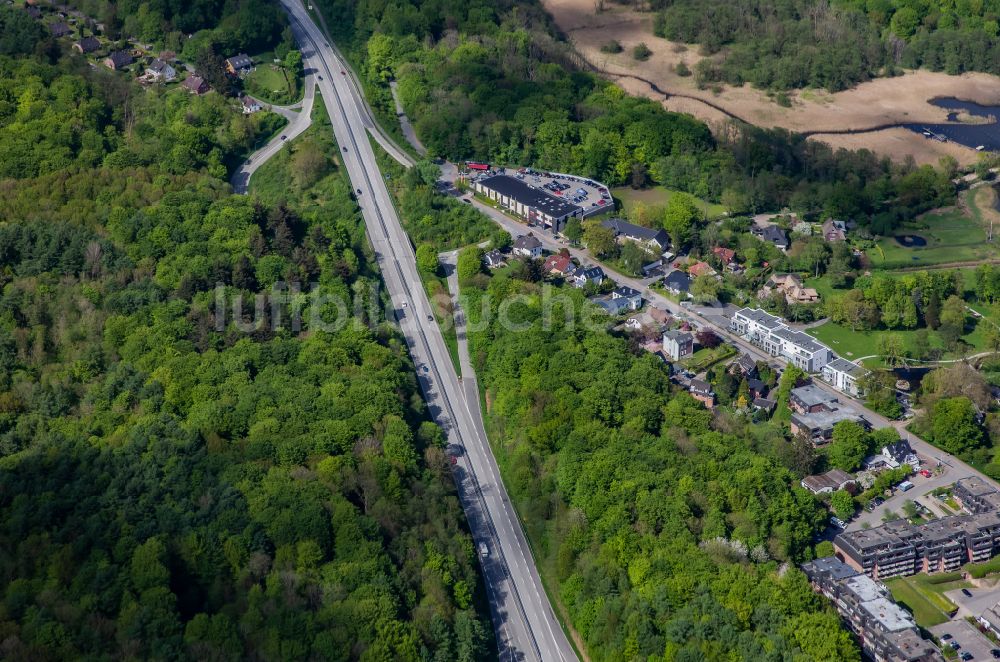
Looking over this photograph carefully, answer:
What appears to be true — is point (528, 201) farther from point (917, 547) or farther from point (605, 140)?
point (917, 547)

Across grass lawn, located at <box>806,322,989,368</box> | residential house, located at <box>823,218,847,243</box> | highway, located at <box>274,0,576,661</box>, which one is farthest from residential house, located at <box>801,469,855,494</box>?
residential house, located at <box>823,218,847,243</box>

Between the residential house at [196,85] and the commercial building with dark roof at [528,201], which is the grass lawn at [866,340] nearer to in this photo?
the commercial building with dark roof at [528,201]

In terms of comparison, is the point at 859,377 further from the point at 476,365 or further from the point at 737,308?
the point at 476,365

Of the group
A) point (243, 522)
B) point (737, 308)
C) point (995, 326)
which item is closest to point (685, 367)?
point (737, 308)

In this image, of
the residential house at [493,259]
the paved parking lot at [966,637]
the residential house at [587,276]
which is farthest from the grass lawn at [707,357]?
the paved parking lot at [966,637]

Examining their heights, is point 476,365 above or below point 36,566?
below

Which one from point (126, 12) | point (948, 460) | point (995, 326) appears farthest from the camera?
point (126, 12)
